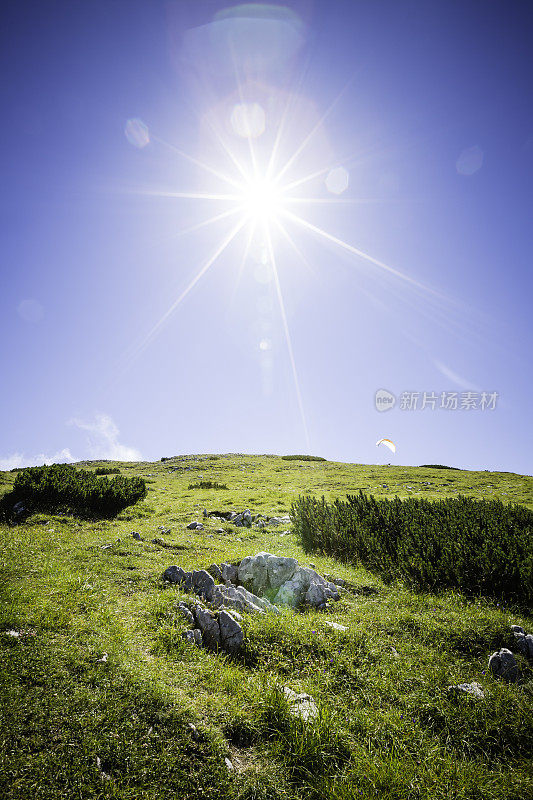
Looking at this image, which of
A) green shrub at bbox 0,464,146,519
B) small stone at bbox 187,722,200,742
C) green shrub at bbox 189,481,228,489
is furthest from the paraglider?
small stone at bbox 187,722,200,742

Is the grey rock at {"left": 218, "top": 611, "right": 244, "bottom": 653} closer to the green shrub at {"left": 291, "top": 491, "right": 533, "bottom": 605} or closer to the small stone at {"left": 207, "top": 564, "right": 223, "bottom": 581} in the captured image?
the small stone at {"left": 207, "top": 564, "right": 223, "bottom": 581}

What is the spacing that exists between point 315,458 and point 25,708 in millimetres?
49239

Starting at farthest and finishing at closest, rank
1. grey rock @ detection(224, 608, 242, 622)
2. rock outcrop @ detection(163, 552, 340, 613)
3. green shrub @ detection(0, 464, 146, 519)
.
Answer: green shrub @ detection(0, 464, 146, 519), rock outcrop @ detection(163, 552, 340, 613), grey rock @ detection(224, 608, 242, 622)

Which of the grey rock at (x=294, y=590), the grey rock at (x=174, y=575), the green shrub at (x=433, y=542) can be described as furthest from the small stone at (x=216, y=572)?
the green shrub at (x=433, y=542)

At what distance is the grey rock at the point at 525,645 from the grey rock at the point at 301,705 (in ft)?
12.8

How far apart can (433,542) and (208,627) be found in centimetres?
710

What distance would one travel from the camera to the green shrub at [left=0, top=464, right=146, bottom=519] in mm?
13417

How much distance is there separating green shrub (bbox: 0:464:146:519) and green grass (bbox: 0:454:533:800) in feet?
19.9

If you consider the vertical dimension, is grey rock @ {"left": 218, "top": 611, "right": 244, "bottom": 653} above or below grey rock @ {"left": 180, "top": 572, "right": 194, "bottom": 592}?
below

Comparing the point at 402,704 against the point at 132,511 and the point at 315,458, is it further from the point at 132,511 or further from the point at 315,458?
the point at 315,458

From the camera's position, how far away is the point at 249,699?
14.8 ft

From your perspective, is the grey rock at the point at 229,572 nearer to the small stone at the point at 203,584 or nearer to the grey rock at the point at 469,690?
the small stone at the point at 203,584

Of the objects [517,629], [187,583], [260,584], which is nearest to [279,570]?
[260,584]

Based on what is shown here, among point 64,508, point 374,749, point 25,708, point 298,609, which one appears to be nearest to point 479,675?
point 374,749
